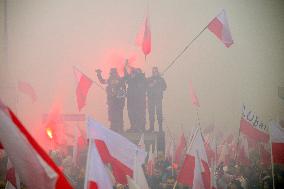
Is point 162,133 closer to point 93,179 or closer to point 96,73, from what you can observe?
point 96,73

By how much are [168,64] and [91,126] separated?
11.0 feet

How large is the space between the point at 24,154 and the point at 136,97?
4.15 m

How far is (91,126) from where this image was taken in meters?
3.84

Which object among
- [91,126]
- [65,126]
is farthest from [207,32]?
[91,126]

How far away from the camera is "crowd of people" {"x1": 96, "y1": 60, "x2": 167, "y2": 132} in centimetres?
666

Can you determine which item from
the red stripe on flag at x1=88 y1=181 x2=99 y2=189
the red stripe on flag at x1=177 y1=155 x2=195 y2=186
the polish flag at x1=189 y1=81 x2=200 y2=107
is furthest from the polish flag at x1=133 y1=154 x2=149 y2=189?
the polish flag at x1=189 y1=81 x2=200 y2=107

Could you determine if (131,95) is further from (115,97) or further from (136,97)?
(115,97)

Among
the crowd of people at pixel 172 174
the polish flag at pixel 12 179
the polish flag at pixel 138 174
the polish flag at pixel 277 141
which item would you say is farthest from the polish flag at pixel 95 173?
the polish flag at pixel 277 141

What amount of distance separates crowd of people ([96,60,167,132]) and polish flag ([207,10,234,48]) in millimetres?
1218

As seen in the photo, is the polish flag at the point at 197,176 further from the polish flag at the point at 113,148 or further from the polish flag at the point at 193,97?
the polish flag at the point at 193,97

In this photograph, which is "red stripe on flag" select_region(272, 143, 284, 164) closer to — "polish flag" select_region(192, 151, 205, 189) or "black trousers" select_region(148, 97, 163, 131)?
"polish flag" select_region(192, 151, 205, 189)

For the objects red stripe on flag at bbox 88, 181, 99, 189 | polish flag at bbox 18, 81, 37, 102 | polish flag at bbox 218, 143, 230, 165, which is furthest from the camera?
polish flag at bbox 18, 81, 37, 102

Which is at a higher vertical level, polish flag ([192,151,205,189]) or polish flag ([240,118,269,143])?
polish flag ([240,118,269,143])

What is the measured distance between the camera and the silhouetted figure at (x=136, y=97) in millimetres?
6660
